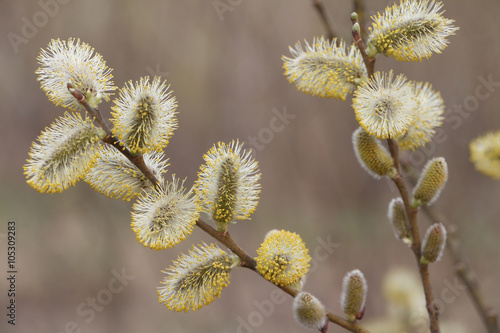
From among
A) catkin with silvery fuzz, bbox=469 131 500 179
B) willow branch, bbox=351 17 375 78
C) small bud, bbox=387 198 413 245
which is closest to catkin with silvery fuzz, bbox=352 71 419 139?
willow branch, bbox=351 17 375 78

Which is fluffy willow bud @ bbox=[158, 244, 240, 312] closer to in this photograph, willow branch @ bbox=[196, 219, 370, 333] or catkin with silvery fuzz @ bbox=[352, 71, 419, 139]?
willow branch @ bbox=[196, 219, 370, 333]

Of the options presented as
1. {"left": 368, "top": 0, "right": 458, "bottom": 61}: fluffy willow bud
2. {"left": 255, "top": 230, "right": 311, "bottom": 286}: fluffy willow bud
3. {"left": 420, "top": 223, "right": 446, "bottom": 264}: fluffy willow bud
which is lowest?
{"left": 255, "top": 230, "right": 311, "bottom": 286}: fluffy willow bud

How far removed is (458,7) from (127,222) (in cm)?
205

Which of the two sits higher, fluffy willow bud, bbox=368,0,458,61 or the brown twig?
fluffy willow bud, bbox=368,0,458,61

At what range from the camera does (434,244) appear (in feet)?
2.19

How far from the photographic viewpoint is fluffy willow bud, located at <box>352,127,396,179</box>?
2.19 ft

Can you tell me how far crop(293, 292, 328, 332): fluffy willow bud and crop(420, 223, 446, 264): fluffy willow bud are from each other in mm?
168

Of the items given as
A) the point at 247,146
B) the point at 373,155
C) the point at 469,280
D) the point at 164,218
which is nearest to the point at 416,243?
the point at 373,155

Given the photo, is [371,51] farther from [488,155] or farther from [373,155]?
[488,155]

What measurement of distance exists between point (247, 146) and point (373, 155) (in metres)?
2.09

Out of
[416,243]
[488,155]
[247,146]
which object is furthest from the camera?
[247,146]

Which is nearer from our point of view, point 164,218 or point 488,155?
point 164,218

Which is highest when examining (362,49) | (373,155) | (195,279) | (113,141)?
(362,49)

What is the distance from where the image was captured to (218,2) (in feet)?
7.64
